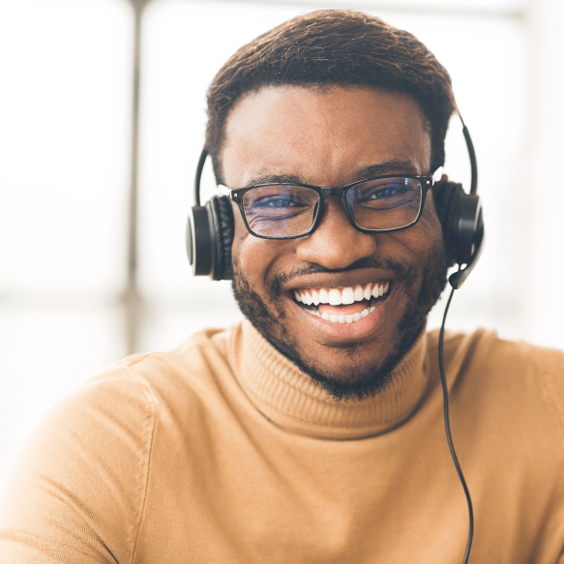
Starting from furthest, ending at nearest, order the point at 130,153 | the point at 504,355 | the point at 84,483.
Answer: the point at 130,153, the point at 504,355, the point at 84,483

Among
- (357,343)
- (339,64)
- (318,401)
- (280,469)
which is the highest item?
Result: (339,64)

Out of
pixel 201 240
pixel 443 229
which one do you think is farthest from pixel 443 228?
pixel 201 240

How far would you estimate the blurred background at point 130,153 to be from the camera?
292cm

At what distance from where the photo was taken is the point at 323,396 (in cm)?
106

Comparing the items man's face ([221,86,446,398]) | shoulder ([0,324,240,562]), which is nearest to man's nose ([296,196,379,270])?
man's face ([221,86,446,398])

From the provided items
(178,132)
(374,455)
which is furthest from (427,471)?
(178,132)

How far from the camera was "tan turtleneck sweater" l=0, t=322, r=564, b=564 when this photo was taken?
90 centimetres

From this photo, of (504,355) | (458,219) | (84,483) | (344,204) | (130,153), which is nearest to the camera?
(84,483)

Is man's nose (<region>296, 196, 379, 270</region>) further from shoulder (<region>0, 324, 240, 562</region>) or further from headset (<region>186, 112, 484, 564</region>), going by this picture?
shoulder (<region>0, 324, 240, 562</region>)

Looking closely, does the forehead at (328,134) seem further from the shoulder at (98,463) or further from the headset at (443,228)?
the shoulder at (98,463)

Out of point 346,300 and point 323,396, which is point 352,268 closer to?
point 346,300

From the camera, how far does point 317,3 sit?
322 centimetres

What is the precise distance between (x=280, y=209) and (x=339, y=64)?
286mm

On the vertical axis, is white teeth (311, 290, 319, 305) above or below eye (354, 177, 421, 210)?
below
